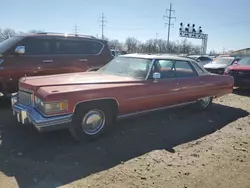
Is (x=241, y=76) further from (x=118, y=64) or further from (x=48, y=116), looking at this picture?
(x=48, y=116)

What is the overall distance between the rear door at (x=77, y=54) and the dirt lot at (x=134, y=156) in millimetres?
2195

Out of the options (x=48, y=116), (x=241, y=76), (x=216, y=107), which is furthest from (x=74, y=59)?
(x=241, y=76)

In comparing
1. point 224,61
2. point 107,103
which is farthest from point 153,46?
point 107,103

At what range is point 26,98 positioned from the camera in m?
4.31

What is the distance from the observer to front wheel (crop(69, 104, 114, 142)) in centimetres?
411

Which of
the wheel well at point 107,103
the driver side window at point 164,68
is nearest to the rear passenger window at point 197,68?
the driver side window at point 164,68

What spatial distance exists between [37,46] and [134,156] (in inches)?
174

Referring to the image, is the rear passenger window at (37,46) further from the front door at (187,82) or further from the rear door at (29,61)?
the front door at (187,82)

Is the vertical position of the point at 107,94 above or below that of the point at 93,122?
above

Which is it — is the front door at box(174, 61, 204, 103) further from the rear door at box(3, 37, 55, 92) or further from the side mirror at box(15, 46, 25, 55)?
the side mirror at box(15, 46, 25, 55)

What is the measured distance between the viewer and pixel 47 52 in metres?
6.89

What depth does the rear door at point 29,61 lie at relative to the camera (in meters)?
6.23

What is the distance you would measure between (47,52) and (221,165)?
17.2 feet

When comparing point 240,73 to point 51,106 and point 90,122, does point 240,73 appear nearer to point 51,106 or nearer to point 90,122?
point 90,122
